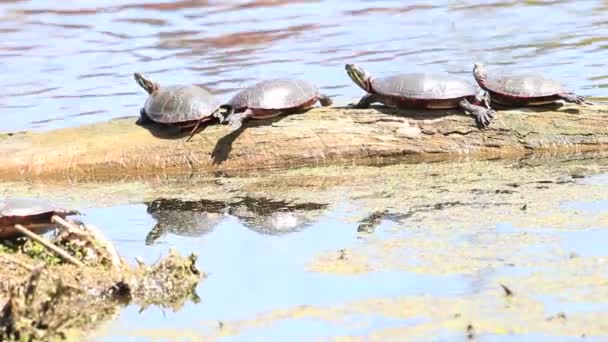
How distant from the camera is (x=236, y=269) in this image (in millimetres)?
4738

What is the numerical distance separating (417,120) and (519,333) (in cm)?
314

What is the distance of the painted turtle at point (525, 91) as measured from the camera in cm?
658

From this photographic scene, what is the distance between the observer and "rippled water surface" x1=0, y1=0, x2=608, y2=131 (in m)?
10.1

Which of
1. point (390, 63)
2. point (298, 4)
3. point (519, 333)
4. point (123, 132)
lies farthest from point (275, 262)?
point (298, 4)

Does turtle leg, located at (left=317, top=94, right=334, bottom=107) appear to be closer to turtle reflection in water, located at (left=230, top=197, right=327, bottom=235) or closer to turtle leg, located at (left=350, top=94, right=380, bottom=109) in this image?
turtle leg, located at (left=350, top=94, right=380, bottom=109)

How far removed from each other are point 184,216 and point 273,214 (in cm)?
49

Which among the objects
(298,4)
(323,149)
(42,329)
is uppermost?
(42,329)

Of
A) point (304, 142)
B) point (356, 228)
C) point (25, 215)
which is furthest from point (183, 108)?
point (25, 215)

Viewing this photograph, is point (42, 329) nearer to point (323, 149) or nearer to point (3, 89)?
point (323, 149)

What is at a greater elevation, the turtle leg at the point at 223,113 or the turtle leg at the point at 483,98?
the turtle leg at the point at 483,98

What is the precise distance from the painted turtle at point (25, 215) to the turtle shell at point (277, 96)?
6.15 feet

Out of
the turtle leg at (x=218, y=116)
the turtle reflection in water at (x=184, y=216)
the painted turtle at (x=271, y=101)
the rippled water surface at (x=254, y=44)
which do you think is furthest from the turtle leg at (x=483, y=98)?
the rippled water surface at (x=254, y=44)

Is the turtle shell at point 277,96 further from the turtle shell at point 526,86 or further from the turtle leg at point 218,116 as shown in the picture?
the turtle shell at point 526,86

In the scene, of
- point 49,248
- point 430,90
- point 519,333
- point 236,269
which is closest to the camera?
point 519,333
